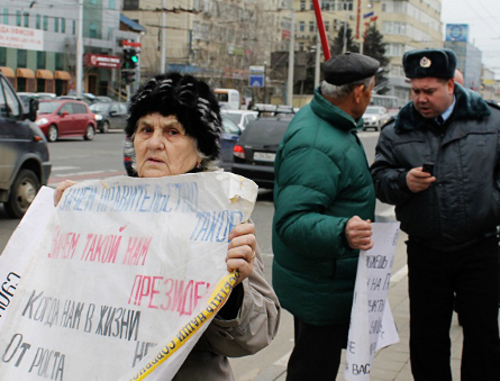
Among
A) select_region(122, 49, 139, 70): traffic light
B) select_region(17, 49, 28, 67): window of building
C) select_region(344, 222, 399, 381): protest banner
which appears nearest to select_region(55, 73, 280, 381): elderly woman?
select_region(344, 222, 399, 381): protest banner

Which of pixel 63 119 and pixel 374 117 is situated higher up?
pixel 63 119

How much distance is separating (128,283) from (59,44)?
60.6 metres

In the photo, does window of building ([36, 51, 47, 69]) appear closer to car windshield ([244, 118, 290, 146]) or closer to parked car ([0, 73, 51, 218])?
car windshield ([244, 118, 290, 146])

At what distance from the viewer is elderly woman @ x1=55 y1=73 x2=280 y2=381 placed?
2090 millimetres

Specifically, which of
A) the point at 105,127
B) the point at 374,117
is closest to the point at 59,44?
the point at 374,117

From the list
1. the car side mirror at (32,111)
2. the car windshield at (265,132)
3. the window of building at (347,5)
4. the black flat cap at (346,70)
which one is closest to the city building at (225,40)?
the window of building at (347,5)

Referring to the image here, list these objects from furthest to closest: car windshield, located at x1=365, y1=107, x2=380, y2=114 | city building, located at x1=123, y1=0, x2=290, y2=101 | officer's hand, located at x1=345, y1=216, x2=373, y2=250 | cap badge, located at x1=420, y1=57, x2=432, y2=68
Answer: city building, located at x1=123, y1=0, x2=290, y2=101 < car windshield, located at x1=365, y1=107, x2=380, y2=114 < cap badge, located at x1=420, y1=57, x2=432, y2=68 < officer's hand, located at x1=345, y1=216, x2=373, y2=250

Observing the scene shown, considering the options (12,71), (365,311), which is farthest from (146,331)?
(12,71)

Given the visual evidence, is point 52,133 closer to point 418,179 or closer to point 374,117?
point 418,179

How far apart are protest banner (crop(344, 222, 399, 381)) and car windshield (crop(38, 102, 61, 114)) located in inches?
1017

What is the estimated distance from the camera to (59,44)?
59656 millimetres

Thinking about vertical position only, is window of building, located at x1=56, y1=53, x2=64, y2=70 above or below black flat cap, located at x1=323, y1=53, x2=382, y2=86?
above

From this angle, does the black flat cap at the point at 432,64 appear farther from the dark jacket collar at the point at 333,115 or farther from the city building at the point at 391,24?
the city building at the point at 391,24

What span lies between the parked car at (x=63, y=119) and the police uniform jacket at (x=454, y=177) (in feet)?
80.7
